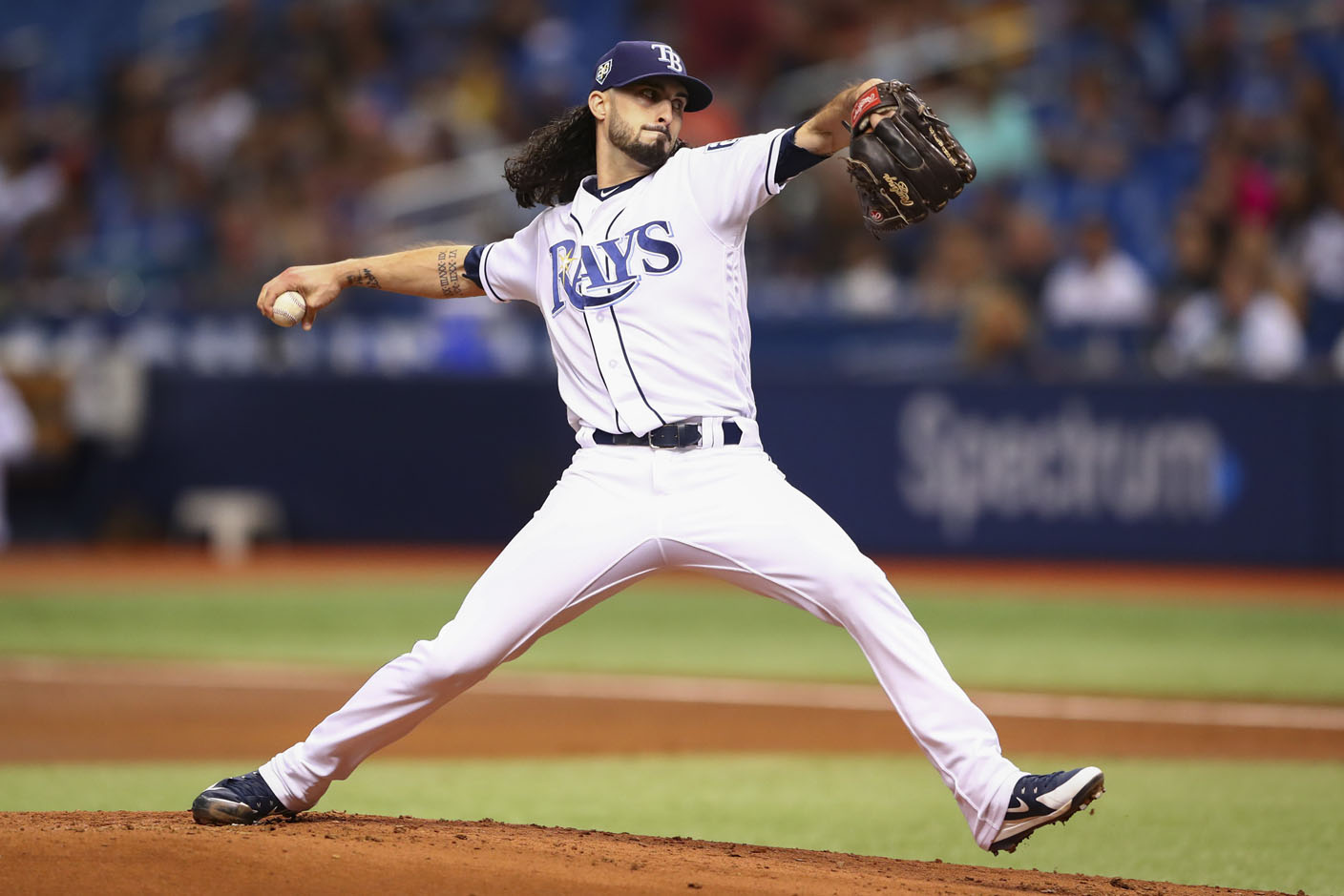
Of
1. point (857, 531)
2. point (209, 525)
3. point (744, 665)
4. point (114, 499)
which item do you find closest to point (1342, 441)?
point (857, 531)

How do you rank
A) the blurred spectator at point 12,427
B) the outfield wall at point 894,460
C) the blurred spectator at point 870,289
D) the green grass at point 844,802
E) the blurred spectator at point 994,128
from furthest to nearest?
the blurred spectator at point 994,128 < the blurred spectator at point 12,427 < the blurred spectator at point 870,289 < the outfield wall at point 894,460 < the green grass at point 844,802

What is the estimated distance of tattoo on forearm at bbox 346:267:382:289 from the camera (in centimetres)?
496

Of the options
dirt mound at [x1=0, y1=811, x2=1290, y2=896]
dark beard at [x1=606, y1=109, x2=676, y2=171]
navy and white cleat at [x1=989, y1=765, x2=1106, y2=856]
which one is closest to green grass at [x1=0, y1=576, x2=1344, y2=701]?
dirt mound at [x1=0, y1=811, x2=1290, y2=896]

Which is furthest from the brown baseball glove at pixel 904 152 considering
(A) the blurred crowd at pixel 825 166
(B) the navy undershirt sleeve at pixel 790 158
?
(A) the blurred crowd at pixel 825 166

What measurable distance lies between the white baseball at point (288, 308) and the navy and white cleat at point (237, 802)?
122 cm

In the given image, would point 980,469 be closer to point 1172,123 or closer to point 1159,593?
point 1159,593

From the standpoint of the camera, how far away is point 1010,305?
13.3 m

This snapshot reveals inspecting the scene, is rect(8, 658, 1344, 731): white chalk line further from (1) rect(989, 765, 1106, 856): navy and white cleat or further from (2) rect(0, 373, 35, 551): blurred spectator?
(2) rect(0, 373, 35, 551): blurred spectator

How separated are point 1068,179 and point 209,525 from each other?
794cm

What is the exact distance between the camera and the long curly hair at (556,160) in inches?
197

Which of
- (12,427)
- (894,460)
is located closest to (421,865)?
(894,460)

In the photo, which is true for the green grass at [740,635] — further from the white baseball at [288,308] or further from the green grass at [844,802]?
the white baseball at [288,308]

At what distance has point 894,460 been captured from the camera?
13984 millimetres

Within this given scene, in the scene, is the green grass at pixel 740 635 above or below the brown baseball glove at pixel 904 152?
below
